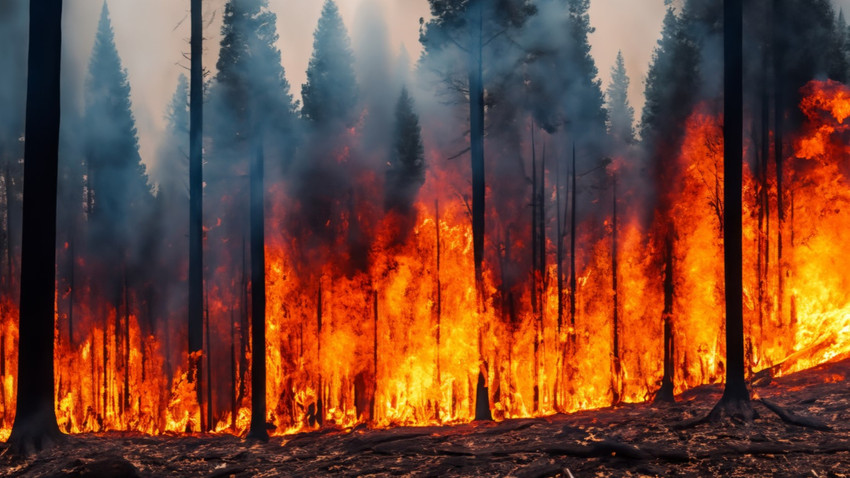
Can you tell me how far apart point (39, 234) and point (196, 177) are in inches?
277

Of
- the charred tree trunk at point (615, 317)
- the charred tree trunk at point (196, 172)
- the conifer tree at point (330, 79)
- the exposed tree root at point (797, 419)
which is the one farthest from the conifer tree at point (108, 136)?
the exposed tree root at point (797, 419)

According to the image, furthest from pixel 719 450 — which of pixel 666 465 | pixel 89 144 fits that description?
pixel 89 144

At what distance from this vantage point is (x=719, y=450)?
34.9ft

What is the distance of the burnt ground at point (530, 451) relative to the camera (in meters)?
10.1

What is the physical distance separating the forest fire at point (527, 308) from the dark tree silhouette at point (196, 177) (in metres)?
2.82

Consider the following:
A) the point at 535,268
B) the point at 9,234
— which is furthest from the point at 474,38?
the point at 9,234

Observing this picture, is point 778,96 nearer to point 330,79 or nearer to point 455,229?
point 455,229

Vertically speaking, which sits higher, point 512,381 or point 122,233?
point 122,233

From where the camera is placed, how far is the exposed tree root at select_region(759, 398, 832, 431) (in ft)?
38.1

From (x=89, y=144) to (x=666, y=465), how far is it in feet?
110

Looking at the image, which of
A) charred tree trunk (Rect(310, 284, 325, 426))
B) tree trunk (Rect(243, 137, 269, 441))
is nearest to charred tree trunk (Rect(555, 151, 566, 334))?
charred tree trunk (Rect(310, 284, 325, 426))

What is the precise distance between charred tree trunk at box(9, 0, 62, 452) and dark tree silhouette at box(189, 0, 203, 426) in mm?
6060

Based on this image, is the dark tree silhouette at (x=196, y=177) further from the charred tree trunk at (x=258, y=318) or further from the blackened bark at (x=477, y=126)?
the blackened bark at (x=477, y=126)

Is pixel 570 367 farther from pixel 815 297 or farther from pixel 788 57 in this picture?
pixel 788 57
